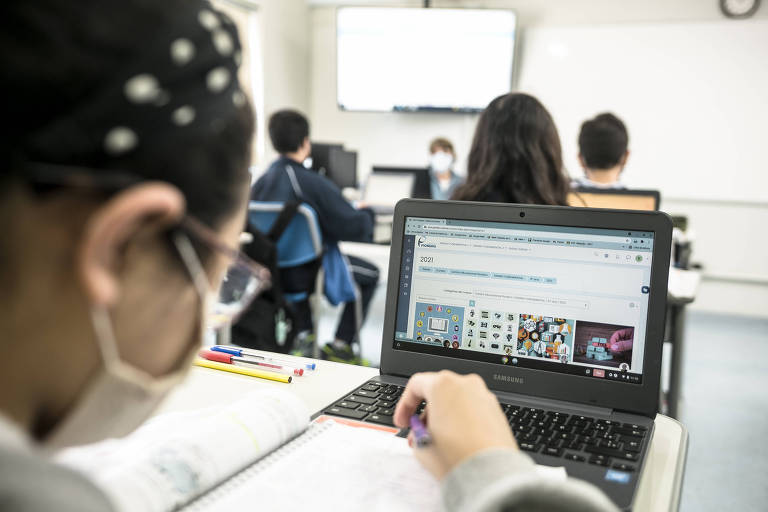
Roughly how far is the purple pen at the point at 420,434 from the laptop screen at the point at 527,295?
326mm

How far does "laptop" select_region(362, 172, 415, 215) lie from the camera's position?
13.8 ft

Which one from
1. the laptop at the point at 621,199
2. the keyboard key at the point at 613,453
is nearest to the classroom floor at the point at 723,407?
the laptop at the point at 621,199

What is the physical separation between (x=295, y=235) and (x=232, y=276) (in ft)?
6.97

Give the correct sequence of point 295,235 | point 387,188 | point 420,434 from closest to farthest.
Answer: point 420,434
point 295,235
point 387,188

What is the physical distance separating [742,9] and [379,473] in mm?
5169

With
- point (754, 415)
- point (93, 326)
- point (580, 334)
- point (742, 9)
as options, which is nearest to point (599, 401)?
point (580, 334)

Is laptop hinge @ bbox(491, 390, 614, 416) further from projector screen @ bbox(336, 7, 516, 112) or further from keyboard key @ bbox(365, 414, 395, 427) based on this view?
projector screen @ bbox(336, 7, 516, 112)

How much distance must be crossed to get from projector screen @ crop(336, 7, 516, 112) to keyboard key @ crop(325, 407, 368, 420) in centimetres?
465

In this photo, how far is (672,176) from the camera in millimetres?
4867

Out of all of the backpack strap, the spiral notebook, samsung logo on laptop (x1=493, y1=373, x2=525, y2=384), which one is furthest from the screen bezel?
the backpack strap

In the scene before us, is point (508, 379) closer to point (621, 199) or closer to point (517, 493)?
point (517, 493)

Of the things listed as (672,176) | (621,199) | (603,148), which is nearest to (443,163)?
(672,176)

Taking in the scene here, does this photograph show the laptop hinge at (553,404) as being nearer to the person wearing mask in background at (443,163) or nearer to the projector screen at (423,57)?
the person wearing mask in background at (443,163)

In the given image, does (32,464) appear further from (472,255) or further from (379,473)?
(472,255)
